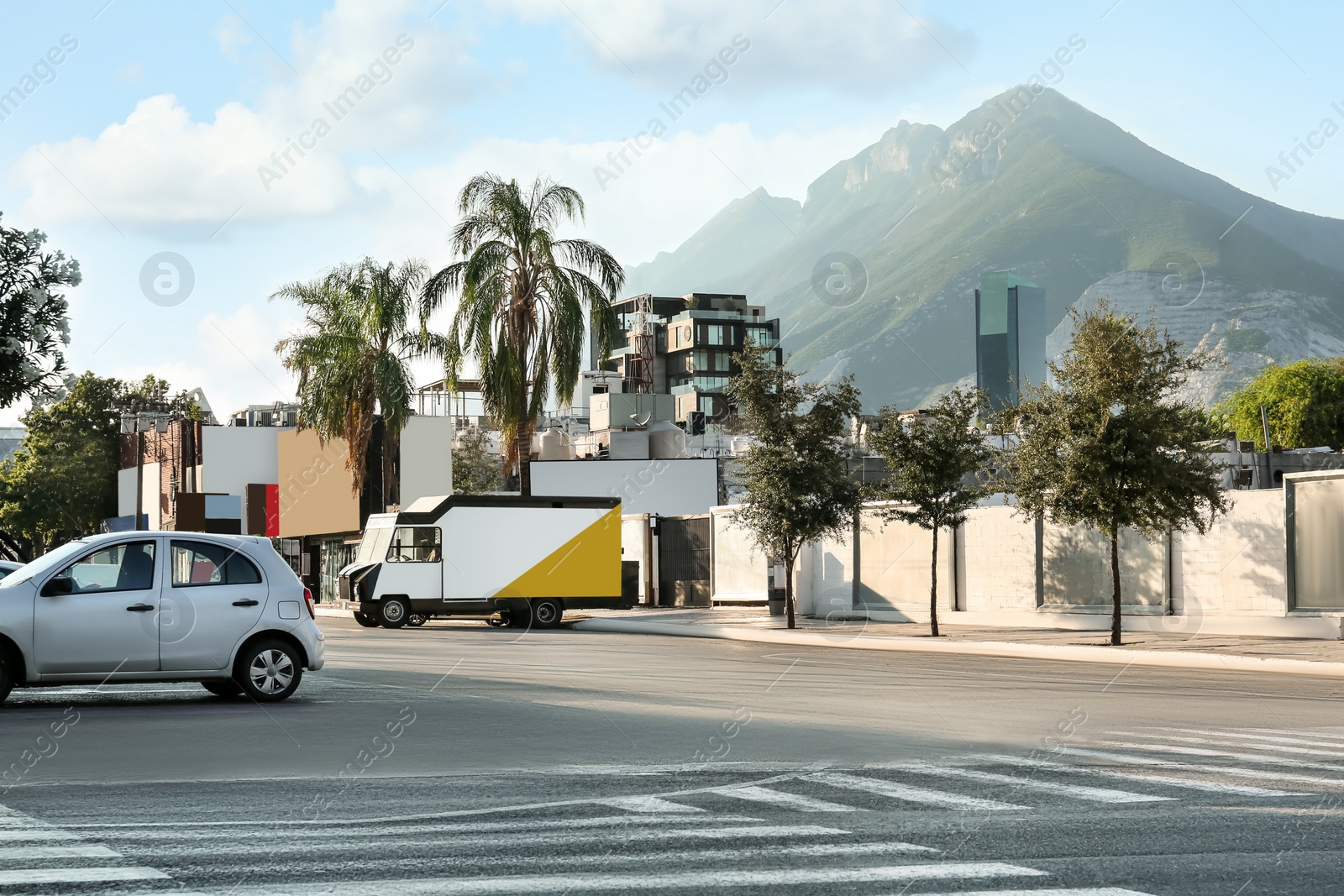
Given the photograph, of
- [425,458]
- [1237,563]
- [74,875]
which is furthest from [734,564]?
[74,875]

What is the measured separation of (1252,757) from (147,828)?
8.02 m

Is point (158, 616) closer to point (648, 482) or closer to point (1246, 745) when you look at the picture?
point (1246, 745)

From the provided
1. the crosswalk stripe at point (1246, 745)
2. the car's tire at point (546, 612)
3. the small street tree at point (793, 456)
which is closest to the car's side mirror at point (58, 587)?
the crosswalk stripe at point (1246, 745)

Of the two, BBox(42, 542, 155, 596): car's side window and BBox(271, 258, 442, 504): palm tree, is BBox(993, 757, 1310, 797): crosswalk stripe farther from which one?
BBox(271, 258, 442, 504): palm tree

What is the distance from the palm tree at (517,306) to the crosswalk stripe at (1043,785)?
30.8 metres

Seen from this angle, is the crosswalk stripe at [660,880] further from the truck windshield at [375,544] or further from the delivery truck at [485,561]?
the truck windshield at [375,544]

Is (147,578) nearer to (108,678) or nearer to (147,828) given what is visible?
(108,678)

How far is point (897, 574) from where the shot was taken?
119 feet

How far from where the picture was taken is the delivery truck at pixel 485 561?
119ft

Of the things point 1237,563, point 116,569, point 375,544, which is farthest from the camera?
point 375,544

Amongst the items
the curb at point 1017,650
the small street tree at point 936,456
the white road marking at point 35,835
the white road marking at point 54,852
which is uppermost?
the small street tree at point 936,456

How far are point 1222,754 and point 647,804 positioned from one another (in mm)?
5094

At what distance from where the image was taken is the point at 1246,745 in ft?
39.6

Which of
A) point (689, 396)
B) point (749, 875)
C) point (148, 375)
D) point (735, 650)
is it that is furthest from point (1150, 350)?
point (689, 396)
